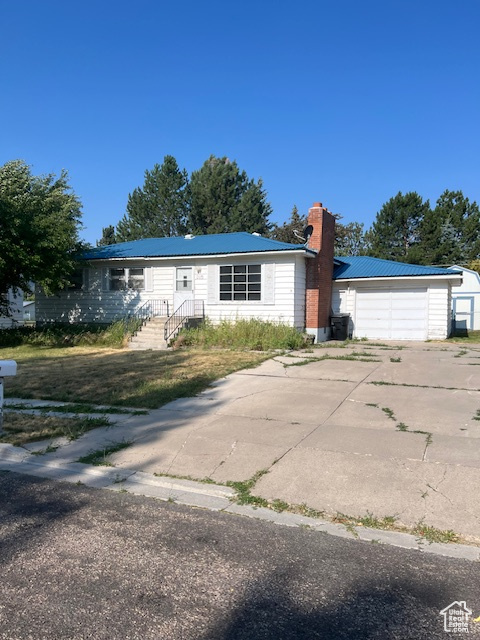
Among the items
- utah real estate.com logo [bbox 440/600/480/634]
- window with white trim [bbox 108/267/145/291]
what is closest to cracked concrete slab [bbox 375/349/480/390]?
utah real estate.com logo [bbox 440/600/480/634]

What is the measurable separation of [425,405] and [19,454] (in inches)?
244

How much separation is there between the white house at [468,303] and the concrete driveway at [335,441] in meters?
19.2

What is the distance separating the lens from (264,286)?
18.0 metres

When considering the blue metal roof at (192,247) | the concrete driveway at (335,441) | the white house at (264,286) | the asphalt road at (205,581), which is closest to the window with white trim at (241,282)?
the white house at (264,286)

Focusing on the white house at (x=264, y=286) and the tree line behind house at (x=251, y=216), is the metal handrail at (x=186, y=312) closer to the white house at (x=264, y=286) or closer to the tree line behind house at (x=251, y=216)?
the white house at (x=264, y=286)

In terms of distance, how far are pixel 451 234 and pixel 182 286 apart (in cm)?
3358

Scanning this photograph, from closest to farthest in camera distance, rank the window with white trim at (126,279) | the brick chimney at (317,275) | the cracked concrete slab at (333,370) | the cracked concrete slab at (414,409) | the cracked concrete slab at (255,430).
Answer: the cracked concrete slab at (255,430) → the cracked concrete slab at (414,409) → the cracked concrete slab at (333,370) → the brick chimney at (317,275) → the window with white trim at (126,279)

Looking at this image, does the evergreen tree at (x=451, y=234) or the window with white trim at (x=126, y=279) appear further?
the evergreen tree at (x=451, y=234)

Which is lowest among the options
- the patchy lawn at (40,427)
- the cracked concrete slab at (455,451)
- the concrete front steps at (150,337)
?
the patchy lawn at (40,427)

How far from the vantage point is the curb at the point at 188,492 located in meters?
3.68

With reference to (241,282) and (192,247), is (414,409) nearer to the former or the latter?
(241,282)

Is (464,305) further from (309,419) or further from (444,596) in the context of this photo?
(444,596)

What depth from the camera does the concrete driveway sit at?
14.8 feet

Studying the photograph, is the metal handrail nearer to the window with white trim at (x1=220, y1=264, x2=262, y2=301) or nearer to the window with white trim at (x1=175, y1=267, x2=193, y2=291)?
the window with white trim at (x1=175, y1=267, x2=193, y2=291)
